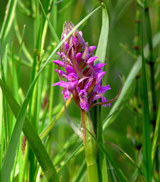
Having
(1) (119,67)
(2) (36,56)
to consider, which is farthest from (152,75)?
(1) (119,67)

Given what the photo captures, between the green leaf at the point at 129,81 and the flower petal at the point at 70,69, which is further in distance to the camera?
the green leaf at the point at 129,81

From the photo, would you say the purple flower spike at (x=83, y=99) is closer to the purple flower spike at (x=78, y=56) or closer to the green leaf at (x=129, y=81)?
the purple flower spike at (x=78, y=56)

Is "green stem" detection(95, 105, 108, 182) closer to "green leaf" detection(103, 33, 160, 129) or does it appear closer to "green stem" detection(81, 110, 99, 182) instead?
"green stem" detection(81, 110, 99, 182)

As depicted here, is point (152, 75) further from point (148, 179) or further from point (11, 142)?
point (11, 142)

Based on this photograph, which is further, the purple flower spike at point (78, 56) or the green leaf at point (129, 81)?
the green leaf at point (129, 81)

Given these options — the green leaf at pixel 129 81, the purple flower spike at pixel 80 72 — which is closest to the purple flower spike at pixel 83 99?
the purple flower spike at pixel 80 72

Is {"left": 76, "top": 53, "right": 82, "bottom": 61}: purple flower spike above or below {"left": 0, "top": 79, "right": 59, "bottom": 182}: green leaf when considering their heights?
above

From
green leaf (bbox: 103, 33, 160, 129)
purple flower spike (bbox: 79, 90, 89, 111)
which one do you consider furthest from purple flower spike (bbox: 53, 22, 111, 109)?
green leaf (bbox: 103, 33, 160, 129)

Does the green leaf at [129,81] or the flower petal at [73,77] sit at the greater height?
the flower petal at [73,77]

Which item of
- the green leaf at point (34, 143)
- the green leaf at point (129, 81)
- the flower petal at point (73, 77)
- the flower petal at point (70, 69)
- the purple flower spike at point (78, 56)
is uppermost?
the purple flower spike at point (78, 56)

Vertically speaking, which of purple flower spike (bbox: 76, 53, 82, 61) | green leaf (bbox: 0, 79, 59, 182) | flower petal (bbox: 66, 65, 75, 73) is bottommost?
green leaf (bbox: 0, 79, 59, 182)

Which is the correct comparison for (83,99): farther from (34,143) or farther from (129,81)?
(129,81)
